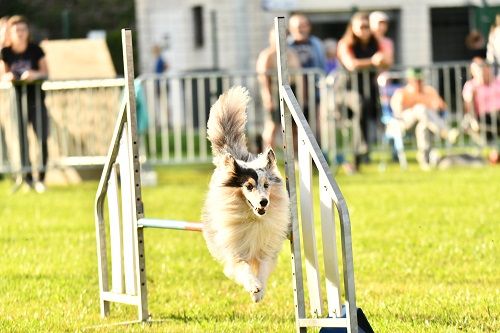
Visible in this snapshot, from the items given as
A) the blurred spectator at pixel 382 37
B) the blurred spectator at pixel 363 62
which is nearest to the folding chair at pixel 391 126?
the blurred spectator at pixel 363 62

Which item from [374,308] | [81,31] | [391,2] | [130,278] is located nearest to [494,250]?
[374,308]

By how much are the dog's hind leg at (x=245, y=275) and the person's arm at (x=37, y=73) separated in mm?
11019

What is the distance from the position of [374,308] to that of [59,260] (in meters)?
3.57

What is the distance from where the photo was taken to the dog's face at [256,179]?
7086 millimetres

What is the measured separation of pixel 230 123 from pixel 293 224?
1.21 meters

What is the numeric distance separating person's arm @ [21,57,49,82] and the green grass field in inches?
76.4

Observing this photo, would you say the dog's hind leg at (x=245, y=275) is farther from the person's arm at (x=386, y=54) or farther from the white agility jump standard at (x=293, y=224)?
the person's arm at (x=386, y=54)

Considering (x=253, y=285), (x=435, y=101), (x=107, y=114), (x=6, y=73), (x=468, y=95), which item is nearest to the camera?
(x=253, y=285)

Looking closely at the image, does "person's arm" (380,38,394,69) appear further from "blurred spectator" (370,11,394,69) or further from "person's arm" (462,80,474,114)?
"person's arm" (462,80,474,114)

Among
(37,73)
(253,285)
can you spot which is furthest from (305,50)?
(253,285)

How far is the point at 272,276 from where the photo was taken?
9.92m

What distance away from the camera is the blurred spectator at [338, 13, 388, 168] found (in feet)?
63.6

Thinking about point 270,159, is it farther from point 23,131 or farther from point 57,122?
point 57,122

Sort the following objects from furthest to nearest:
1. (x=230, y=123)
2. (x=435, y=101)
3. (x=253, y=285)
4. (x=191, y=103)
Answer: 1. (x=435, y=101)
2. (x=191, y=103)
3. (x=230, y=123)
4. (x=253, y=285)
